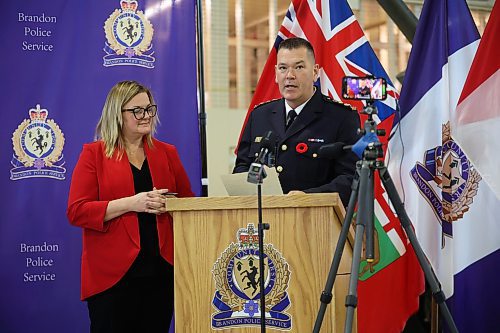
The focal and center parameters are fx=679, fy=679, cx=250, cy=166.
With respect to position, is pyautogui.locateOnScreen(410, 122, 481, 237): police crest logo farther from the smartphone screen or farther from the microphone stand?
the microphone stand

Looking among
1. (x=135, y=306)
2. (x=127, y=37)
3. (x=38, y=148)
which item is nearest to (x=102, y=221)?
(x=135, y=306)

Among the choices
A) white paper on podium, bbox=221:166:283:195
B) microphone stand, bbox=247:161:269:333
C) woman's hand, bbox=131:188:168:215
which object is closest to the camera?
microphone stand, bbox=247:161:269:333

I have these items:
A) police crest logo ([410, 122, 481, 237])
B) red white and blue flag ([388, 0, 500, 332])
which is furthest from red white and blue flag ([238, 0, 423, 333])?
police crest logo ([410, 122, 481, 237])

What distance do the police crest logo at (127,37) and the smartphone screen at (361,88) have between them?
67.5 inches

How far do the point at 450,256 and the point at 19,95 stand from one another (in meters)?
2.44

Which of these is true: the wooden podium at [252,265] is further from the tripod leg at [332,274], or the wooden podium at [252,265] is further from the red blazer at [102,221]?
the red blazer at [102,221]

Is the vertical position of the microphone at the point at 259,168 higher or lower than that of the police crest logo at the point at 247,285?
higher

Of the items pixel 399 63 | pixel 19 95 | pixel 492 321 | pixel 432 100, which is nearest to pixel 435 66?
pixel 432 100

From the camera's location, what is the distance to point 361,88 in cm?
236

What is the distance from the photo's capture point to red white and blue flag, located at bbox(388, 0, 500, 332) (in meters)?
3.50

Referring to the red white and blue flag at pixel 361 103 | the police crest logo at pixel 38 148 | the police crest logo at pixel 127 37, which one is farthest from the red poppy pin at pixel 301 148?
the police crest logo at pixel 38 148

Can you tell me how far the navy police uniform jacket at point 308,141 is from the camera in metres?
2.98

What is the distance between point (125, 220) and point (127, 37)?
131 cm

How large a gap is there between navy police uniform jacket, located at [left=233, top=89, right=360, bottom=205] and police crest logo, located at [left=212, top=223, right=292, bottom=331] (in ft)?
2.09
